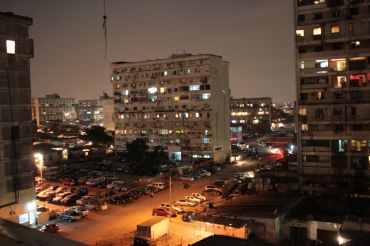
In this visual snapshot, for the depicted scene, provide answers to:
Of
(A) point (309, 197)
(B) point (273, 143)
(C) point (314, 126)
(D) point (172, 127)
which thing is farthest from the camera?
(B) point (273, 143)

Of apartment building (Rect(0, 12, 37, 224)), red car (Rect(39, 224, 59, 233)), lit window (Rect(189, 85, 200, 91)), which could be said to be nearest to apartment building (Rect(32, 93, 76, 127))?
lit window (Rect(189, 85, 200, 91))

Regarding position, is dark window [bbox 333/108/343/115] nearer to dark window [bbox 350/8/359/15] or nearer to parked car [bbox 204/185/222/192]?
dark window [bbox 350/8/359/15]

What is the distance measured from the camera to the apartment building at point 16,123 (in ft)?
80.3

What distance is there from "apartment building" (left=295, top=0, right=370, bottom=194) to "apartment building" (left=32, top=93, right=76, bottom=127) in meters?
95.6

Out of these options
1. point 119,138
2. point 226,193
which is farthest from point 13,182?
point 119,138

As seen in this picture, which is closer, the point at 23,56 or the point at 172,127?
the point at 23,56

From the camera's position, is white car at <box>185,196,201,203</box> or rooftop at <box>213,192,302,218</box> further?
white car at <box>185,196,201,203</box>

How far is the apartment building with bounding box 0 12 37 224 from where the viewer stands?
2447 cm

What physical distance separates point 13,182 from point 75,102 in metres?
121

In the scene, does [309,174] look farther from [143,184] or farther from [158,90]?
[158,90]

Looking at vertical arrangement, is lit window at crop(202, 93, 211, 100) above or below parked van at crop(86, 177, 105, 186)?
above

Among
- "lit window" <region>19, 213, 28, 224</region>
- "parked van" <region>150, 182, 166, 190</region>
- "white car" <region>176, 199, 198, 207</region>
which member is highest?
"lit window" <region>19, 213, 28, 224</region>

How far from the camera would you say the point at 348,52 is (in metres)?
31.9

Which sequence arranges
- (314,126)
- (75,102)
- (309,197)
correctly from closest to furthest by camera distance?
(309,197) → (314,126) → (75,102)
